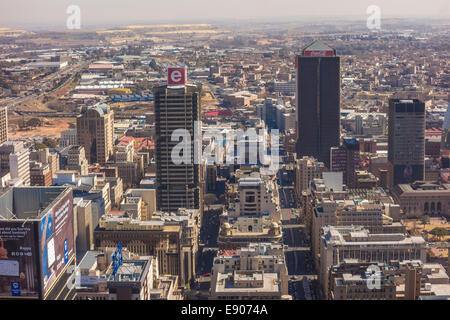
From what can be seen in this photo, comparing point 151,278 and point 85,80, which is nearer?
point 151,278

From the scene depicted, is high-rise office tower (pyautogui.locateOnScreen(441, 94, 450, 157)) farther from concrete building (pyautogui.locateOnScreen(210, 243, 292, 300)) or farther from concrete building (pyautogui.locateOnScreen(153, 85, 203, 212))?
concrete building (pyautogui.locateOnScreen(210, 243, 292, 300))

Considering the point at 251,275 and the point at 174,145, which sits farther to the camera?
the point at 174,145

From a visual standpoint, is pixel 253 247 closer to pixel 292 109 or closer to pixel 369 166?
pixel 369 166

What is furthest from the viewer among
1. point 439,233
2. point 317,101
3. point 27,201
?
point 317,101

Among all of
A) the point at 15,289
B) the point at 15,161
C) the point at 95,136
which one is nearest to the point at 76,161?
the point at 15,161

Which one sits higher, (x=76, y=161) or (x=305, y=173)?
(x=76, y=161)

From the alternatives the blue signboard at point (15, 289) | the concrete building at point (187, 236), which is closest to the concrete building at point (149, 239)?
the concrete building at point (187, 236)

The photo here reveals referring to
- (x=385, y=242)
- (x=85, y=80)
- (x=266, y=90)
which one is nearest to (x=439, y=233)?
(x=385, y=242)

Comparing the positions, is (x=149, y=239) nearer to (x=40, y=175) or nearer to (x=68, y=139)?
(x=40, y=175)
